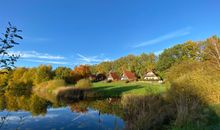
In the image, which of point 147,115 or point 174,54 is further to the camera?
point 174,54

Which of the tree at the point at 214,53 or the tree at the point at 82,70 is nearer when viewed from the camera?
the tree at the point at 214,53

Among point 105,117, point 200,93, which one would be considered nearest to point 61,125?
point 105,117

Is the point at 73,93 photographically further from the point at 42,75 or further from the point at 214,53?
the point at 214,53

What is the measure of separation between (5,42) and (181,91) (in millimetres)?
14694

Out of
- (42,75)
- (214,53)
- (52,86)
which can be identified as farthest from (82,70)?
(214,53)

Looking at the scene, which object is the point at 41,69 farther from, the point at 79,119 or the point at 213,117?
the point at 213,117

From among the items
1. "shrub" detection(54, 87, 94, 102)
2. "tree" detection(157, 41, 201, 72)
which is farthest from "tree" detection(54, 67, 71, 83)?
"tree" detection(157, 41, 201, 72)

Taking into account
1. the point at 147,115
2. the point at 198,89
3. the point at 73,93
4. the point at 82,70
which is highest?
the point at 82,70

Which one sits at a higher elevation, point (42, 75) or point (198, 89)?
point (42, 75)

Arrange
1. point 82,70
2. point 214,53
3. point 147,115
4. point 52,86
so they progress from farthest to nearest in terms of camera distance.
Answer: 1. point 82,70
2. point 52,86
3. point 214,53
4. point 147,115

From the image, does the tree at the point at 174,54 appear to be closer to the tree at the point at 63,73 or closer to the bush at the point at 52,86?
the tree at the point at 63,73

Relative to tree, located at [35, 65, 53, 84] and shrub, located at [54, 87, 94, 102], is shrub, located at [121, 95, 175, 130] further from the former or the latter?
tree, located at [35, 65, 53, 84]

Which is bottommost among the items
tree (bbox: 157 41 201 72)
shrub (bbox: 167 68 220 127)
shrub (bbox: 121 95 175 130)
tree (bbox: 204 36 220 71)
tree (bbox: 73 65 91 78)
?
shrub (bbox: 121 95 175 130)

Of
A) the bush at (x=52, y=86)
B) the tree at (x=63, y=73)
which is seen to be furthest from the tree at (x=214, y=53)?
the tree at (x=63, y=73)
